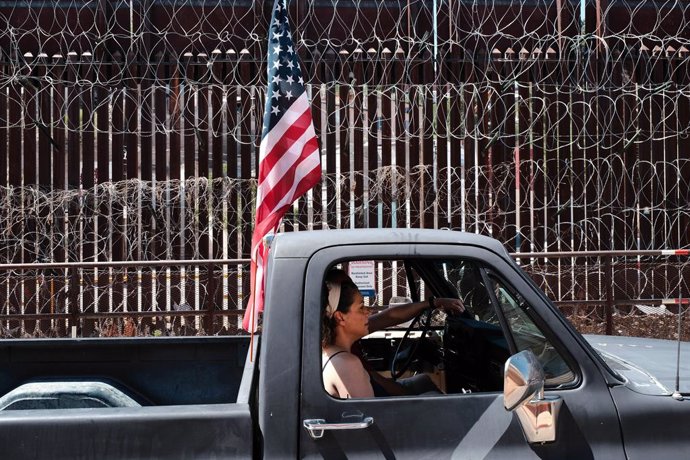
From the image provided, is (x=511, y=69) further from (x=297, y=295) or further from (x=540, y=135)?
(x=297, y=295)

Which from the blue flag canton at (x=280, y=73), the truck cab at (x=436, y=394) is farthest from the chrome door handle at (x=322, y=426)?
the blue flag canton at (x=280, y=73)

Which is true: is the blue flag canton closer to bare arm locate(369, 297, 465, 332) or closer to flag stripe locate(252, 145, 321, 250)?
flag stripe locate(252, 145, 321, 250)

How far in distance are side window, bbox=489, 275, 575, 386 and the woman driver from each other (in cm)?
47

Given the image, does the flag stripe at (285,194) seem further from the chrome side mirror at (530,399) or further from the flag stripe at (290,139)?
the chrome side mirror at (530,399)

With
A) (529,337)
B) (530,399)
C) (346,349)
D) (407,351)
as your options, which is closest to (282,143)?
(407,351)

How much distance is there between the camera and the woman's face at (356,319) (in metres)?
2.54

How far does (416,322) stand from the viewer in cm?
337

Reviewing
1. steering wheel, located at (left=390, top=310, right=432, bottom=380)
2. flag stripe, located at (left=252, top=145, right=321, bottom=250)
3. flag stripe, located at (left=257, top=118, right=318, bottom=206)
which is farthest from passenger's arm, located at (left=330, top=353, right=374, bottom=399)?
flag stripe, located at (left=257, top=118, right=318, bottom=206)

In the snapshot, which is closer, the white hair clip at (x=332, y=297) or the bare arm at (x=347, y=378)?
the bare arm at (x=347, y=378)

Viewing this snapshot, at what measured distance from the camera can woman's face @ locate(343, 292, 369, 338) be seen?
254cm

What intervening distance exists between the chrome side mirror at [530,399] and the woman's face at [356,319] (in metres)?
0.60

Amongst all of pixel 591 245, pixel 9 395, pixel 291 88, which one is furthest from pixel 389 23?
pixel 9 395

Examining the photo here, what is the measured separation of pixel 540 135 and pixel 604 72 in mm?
1211

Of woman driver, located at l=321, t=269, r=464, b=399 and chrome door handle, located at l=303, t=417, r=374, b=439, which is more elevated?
woman driver, located at l=321, t=269, r=464, b=399
